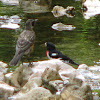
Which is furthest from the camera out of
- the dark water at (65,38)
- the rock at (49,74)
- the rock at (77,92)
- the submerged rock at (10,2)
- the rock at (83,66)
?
the submerged rock at (10,2)

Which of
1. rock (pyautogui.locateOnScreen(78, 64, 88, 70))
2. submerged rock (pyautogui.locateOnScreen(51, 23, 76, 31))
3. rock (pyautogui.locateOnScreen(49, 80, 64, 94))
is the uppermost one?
rock (pyautogui.locateOnScreen(49, 80, 64, 94))

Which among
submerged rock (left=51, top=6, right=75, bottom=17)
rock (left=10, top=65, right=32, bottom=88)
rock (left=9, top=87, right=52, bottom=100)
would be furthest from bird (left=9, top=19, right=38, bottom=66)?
submerged rock (left=51, top=6, right=75, bottom=17)

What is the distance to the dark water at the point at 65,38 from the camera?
39.5ft

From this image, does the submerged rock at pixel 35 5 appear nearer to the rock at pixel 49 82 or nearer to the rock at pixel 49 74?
the rock at pixel 49 82

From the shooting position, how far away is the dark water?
12.0 m

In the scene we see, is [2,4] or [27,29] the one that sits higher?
[27,29]

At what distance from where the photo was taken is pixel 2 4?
829 inches

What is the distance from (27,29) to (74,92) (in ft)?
13.7

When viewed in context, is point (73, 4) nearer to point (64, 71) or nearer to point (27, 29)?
point (27, 29)

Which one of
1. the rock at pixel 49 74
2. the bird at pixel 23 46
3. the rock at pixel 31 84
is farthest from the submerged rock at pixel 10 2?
the rock at pixel 31 84

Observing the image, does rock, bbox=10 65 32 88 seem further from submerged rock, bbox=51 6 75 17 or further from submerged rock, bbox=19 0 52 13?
submerged rock, bbox=19 0 52 13

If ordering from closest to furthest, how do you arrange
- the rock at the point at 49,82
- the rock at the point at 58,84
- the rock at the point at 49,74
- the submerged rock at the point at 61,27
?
1. the rock at the point at 49,82
2. the rock at the point at 58,84
3. the rock at the point at 49,74
4. the submerged rock at the point at 61,27

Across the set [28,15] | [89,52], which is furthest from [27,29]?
[28,15]

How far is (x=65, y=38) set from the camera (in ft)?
46.2
